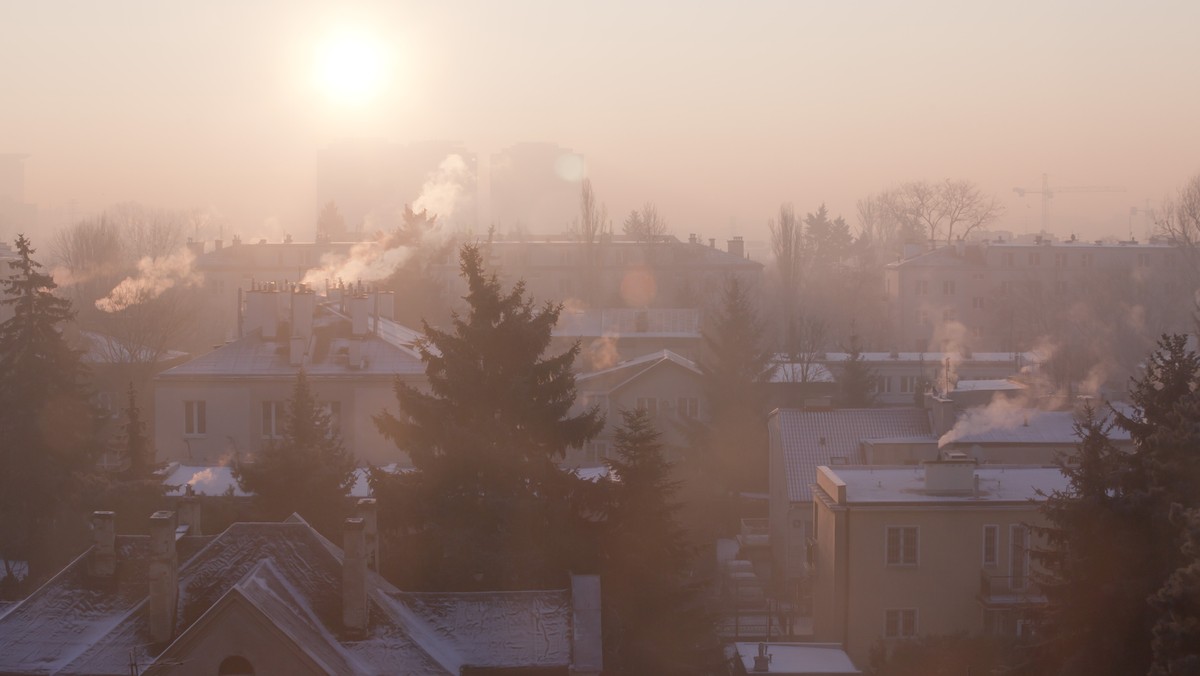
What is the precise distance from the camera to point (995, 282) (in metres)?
70.7

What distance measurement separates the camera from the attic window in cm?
1266

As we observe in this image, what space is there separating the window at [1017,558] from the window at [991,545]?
0.74 ft

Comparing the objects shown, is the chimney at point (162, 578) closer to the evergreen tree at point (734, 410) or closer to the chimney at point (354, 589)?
the chimney at point (354, 589)

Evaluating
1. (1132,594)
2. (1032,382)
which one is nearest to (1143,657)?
(1132,594)

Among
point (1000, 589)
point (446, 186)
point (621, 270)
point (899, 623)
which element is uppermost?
point (446, 186)

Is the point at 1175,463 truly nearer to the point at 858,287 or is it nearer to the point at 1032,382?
the point at 1032,382

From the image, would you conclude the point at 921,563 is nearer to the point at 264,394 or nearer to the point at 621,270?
the point at 264,394

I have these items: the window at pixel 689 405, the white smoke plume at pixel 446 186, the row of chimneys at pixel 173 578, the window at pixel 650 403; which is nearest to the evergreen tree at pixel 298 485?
the row of chimneys at pixel 173 578

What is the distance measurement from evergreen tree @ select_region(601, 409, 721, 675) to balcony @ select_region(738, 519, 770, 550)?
11668 mm

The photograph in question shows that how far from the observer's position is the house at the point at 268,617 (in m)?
12.6

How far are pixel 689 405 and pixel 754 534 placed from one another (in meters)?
8.11

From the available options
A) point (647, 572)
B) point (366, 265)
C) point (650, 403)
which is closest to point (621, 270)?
point (366, 265)

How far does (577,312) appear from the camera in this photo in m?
54.2

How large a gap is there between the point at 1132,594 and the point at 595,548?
25.4ft
